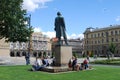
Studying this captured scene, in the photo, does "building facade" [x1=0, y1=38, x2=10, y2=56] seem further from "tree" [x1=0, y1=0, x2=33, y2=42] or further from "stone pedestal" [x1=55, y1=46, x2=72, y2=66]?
"stone pedestal" [x1=55, y1=46, x2=72, y2=66]

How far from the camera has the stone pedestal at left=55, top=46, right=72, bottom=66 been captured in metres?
23.5

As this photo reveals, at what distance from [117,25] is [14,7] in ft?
323

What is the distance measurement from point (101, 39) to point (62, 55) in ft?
373

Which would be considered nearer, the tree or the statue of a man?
the statue of a man

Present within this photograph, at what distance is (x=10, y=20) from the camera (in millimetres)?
33938

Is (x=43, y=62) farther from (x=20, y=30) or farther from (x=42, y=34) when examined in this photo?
(x=42, y=34)

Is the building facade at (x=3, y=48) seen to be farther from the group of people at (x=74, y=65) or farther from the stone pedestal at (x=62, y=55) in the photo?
the group of people at (x=74, y=65)

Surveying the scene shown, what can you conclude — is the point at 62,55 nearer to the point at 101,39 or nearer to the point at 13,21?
the point at 13,21

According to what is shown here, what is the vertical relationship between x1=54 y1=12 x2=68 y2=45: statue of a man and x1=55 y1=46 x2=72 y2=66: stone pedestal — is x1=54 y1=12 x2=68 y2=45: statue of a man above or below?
above

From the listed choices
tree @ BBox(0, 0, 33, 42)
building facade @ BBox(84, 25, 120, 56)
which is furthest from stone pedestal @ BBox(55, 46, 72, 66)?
building facade @ BBox(84, 25, 120, 56)

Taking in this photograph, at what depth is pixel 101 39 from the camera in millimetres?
135125

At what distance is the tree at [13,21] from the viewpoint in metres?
33.8

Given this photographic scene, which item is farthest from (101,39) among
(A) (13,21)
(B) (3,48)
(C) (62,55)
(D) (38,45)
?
(C) (62,55)

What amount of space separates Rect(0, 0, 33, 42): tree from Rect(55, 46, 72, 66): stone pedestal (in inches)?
486
